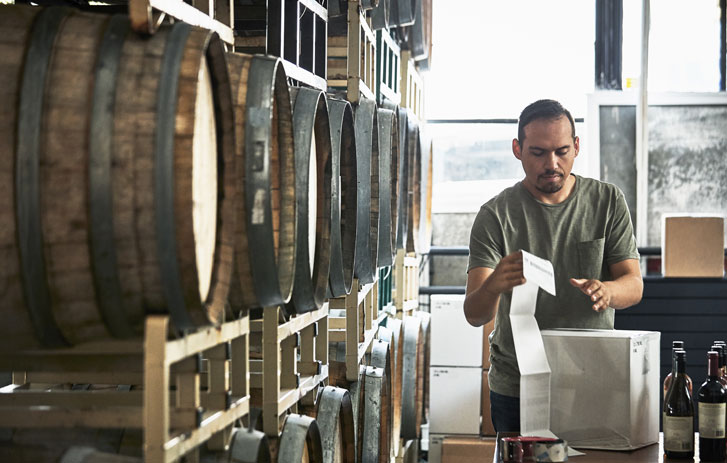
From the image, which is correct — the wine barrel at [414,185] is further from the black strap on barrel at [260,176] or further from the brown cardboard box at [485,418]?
the black strap on barrel at [260,176]

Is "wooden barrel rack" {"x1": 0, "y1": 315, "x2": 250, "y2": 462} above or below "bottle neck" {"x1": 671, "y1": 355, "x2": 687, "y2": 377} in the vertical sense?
above

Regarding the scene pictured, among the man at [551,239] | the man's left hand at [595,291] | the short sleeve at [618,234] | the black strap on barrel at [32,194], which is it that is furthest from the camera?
the short sleeve at [618,234]

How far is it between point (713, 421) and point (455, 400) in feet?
12.7

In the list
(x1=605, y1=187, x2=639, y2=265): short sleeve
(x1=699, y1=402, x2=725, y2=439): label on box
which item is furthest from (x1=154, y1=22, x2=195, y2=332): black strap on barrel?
(x1=605, y1=187, x2=639, y2=265): short sleeve

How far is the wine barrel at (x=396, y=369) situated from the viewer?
4.88 m

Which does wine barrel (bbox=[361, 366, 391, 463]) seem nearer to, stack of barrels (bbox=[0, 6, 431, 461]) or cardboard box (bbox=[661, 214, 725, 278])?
stack of barrels (bbox=[0, 6, 431, 461])

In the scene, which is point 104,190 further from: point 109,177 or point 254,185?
point 254,185

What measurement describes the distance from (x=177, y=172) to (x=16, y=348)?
406 mm

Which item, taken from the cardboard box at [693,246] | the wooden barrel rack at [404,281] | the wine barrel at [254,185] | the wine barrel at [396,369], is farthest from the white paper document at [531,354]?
the cardboard box at [693,246]

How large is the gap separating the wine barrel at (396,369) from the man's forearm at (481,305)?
62.9 inches

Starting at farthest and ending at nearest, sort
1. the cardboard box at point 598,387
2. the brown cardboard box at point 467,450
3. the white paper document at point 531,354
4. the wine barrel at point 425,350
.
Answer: the brown cardboard box at point 467,450
the wine barrel at point 425,350
the cardboard box at point 598,387
the white paper document at point 531,354

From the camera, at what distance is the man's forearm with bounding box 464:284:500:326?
9.86 feet

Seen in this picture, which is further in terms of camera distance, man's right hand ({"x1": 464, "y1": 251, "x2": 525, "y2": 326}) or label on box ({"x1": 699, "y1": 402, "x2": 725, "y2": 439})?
man's right hand ({"x1": 464, "y1": 251, "x2": 525, "y2": 326})

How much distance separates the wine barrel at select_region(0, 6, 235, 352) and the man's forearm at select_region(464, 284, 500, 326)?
5.40 ft
